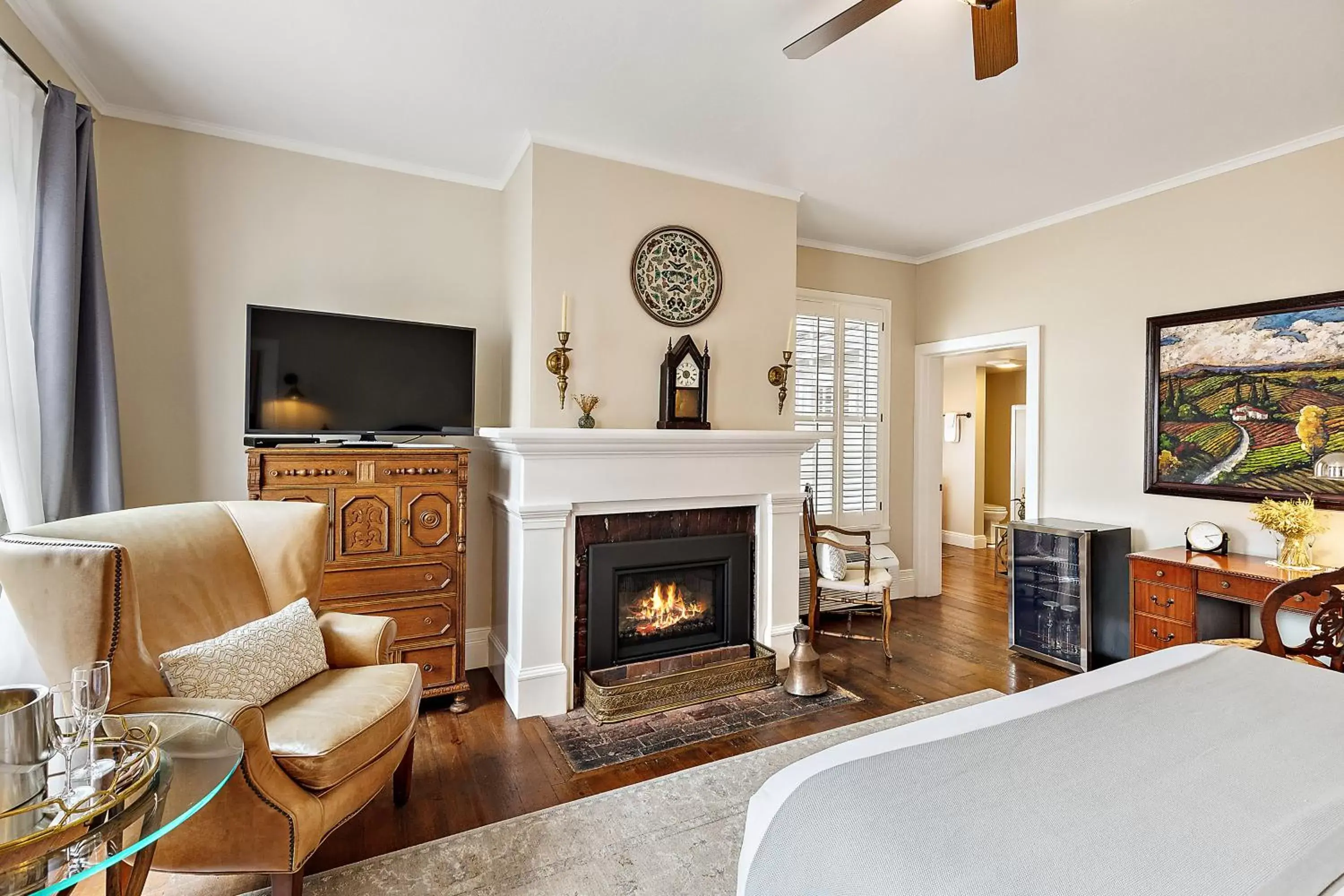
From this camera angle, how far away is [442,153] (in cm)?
332

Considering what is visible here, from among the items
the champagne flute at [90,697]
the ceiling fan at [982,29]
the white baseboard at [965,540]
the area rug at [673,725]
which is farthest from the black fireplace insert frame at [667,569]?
the white baseboard at [965,540]

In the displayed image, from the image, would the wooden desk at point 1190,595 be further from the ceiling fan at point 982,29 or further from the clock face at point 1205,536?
the ceiling fan at point 982,29

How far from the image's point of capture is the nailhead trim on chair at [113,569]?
1620 millimetres

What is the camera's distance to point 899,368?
16.8 ft

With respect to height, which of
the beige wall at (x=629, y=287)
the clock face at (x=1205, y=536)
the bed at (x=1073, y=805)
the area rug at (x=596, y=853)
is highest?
the beige wall at (x=629, y=287)

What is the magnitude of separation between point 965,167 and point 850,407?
188cm

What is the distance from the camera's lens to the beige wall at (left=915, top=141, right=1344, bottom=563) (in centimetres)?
315

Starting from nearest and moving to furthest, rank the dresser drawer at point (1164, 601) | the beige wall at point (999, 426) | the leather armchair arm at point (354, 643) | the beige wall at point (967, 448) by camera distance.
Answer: the leather armchair arm at point (354, 643)
the dresser drawer at point (1164, 601)
the beige wall at point (967, 448)
the beige wall at point (999, 426)

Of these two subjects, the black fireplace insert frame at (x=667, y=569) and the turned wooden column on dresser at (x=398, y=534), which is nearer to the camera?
the turned wooden column on dresser at (x=398, y=534)

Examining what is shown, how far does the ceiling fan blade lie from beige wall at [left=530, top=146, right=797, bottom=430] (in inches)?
56.5

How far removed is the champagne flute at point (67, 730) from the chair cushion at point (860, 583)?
347 centimetres

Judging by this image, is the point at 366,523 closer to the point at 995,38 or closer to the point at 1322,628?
the point at 995,38

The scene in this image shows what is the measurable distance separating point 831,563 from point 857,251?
2442mm

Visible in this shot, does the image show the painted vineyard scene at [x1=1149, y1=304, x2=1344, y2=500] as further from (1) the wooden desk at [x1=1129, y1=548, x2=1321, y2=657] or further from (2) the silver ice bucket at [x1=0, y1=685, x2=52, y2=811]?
(2) the silver ice bucket at [x1=0, y1=685, x2=52, y2=811]
